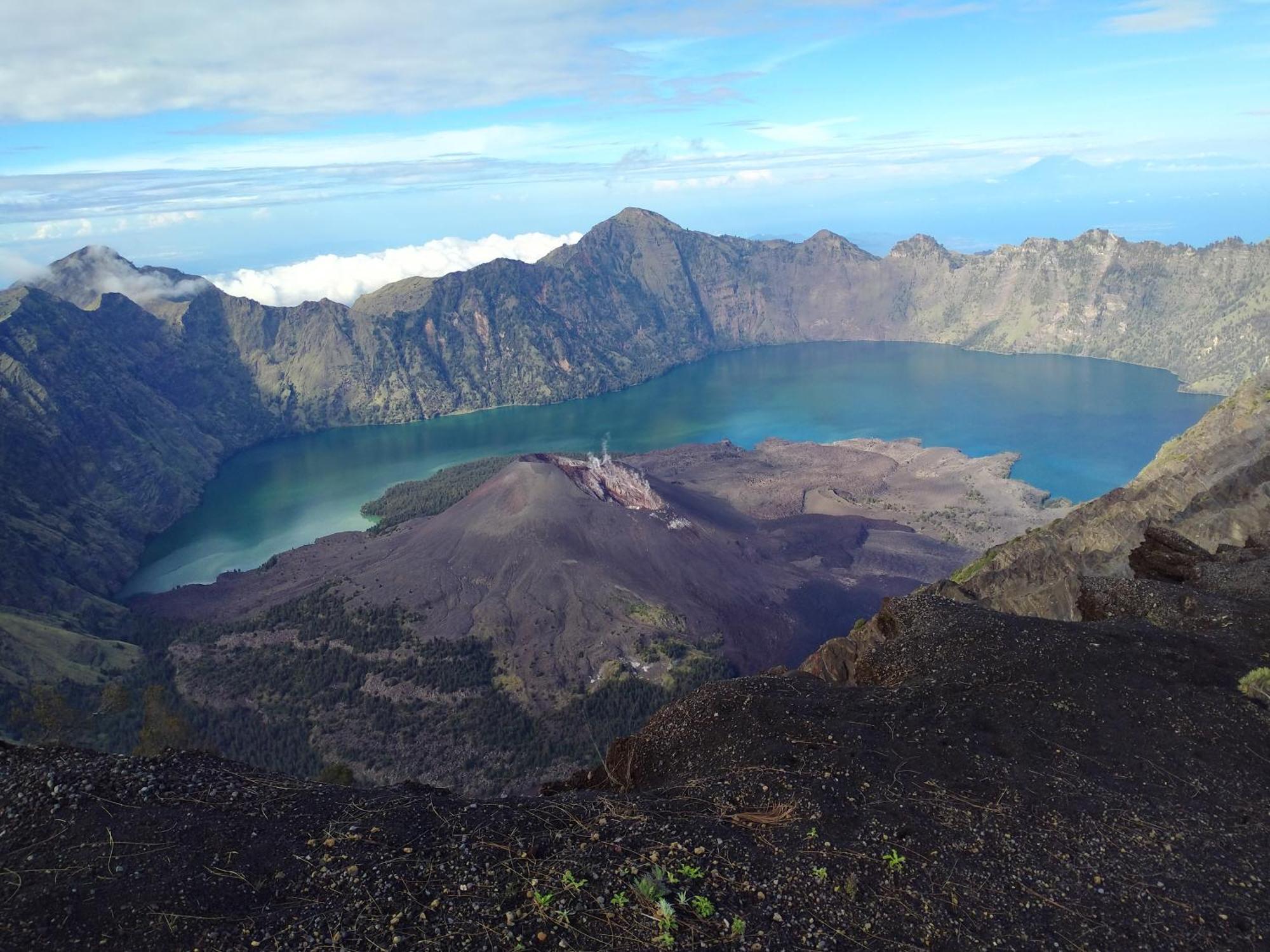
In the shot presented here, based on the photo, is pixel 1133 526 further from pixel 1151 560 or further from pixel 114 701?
pixel 114 701

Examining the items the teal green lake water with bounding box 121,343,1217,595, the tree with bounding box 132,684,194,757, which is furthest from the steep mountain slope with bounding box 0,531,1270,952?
the teal green lake water with bounding box 121,343,1217,595

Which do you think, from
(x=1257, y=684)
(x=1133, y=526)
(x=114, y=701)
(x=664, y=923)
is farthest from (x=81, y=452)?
(x=1257, y=684)

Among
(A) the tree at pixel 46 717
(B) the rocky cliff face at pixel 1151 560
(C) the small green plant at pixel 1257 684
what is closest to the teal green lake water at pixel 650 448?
(A) the tree at pixel 46 717

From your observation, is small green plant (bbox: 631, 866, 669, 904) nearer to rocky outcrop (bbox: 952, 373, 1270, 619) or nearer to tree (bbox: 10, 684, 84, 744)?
rocky outcrop (bbox: 952, 373, 1270, 619)

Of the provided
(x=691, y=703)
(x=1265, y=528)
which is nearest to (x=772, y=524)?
(x=1265, y=528)

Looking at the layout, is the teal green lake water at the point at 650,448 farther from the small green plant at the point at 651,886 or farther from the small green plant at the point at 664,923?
the small green plant at the point at 664,923

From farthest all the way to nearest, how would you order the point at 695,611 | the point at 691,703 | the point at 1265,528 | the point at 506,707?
the point at 695,611 → the point at 506,707 → the point at 1265,528 → the point at 691,703

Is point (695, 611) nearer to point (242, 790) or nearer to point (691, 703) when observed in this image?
point (691, 703)

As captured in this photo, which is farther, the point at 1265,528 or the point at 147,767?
the point at 1265,528
